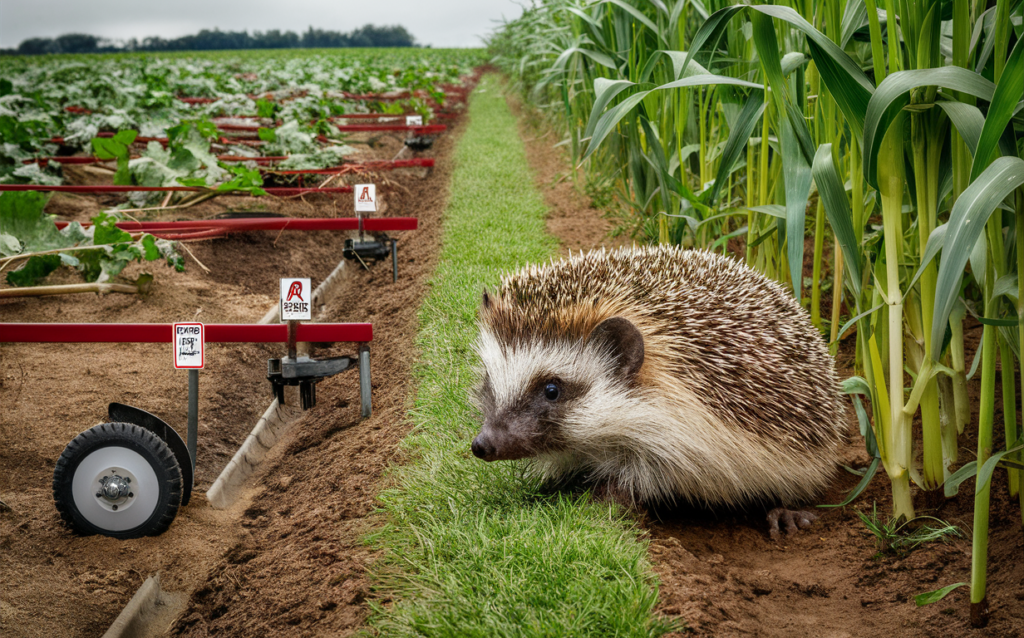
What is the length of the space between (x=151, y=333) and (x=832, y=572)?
2491 mm

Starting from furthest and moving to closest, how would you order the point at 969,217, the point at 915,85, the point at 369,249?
the point at 369,249 → the point at 915,85 → the point at 969,217

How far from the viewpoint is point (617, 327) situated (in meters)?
2.33

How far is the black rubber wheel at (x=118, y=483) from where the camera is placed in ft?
7.97

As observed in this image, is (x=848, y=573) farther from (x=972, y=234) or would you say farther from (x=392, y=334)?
(x=392, y=334)

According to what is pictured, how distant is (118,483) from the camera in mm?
2436

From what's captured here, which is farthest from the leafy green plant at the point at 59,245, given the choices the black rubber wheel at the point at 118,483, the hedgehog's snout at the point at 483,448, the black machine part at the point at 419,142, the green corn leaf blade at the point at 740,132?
the black machine part at the point at 419,142

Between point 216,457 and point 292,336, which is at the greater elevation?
point 292,336

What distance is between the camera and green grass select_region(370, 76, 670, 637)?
68.2 inches

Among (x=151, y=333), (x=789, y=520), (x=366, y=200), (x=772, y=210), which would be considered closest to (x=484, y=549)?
(x=789, y=520)

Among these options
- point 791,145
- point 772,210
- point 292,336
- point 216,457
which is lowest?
point 216,457

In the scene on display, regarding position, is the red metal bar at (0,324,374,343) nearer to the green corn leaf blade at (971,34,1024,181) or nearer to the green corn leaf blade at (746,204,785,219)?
the green corn leaf blade at (746,204,785,219)

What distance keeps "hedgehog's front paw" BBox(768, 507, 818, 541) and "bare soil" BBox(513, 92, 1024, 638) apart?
0.08 ft

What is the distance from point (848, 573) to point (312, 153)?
678 cm

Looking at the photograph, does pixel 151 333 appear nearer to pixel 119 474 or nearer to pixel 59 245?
pixel 119 474
